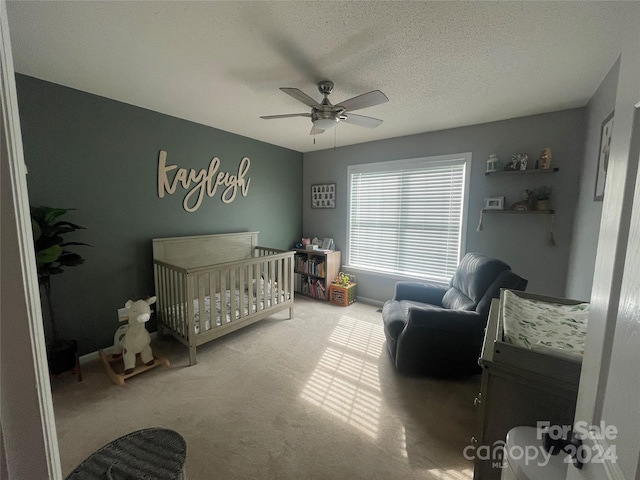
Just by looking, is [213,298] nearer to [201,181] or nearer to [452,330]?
[201,181]

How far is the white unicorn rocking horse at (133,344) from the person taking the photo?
205 cm

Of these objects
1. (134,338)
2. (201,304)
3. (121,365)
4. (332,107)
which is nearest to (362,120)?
(332,107)

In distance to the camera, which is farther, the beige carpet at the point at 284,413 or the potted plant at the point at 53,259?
the potted plant at the point at 53,259

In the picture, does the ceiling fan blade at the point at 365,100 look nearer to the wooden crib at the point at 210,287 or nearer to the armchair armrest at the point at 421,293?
the wooden crib at the point at 210,287

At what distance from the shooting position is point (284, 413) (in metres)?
1.72

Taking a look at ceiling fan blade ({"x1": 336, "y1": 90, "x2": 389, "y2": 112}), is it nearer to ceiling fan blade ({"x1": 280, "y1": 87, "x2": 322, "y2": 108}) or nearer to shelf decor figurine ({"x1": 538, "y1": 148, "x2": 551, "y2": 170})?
ceiling fan blade ({"x1": 280, "y1": 87, "x2": 322, "y2": 108})

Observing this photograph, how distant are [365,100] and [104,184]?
2.39 meters

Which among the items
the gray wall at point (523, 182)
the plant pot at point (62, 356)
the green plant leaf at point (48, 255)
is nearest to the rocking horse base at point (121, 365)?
the plant pot at point (62, 356)

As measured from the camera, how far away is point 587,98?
7.11 feet

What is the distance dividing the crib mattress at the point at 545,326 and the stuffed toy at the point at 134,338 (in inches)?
98.5

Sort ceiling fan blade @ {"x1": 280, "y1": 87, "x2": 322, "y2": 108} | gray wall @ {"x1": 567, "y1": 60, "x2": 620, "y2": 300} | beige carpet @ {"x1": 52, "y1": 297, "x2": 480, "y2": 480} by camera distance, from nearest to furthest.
A: beige carpet @ {"x1": 52, "y1": 297, "x2": 480, "y2": 480}
ceiling fan blade @ {"x1": 280, "y1": 87, "x2": 322, "y2": 108}
gray wall @ {"x1": 567, "y1": 60, "x2": 620, "y2": 300}

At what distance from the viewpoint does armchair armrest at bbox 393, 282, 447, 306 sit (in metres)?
2.73

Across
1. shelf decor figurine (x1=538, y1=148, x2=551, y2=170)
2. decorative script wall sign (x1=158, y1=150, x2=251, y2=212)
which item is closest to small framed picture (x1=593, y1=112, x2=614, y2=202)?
shelf decor figurine (x1=538, y1=148, x2=551, y2=170)

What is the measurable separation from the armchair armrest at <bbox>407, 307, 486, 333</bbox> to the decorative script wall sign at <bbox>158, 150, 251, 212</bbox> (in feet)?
8.59
